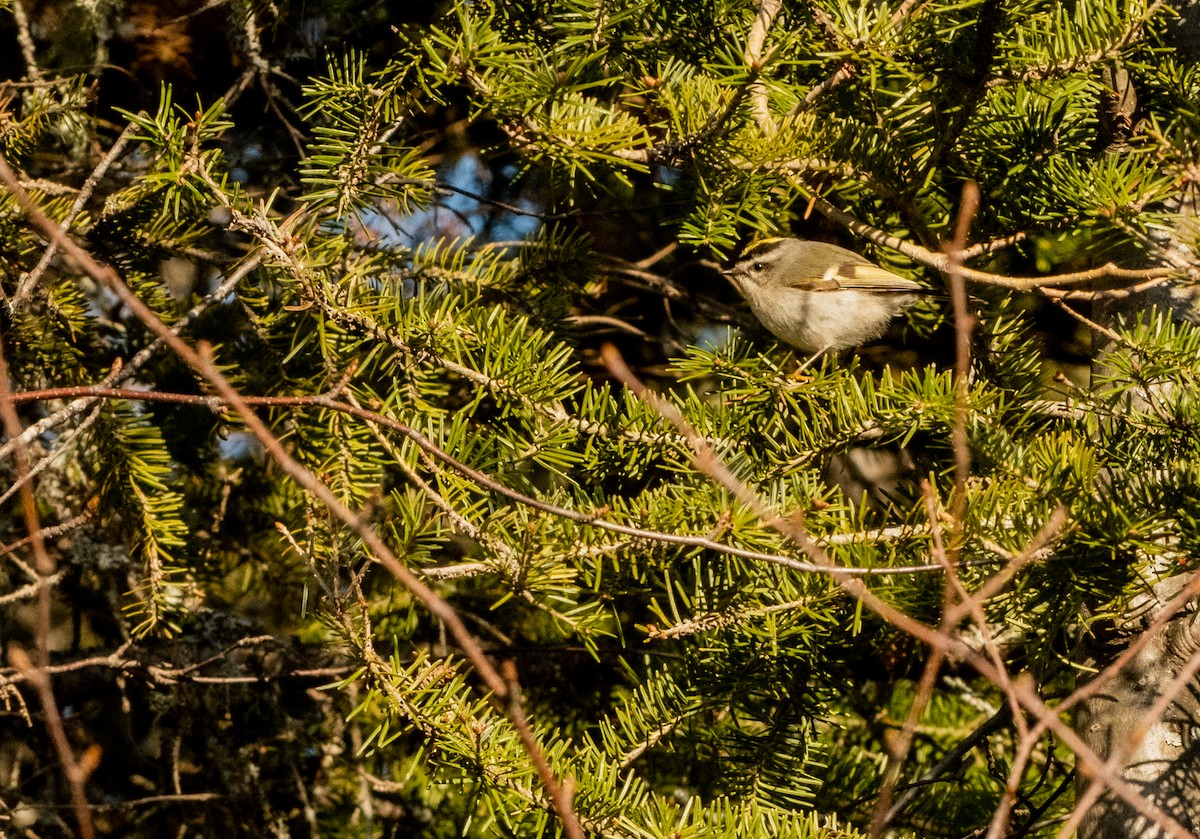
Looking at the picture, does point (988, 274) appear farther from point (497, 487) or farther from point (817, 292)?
point (497, 487)

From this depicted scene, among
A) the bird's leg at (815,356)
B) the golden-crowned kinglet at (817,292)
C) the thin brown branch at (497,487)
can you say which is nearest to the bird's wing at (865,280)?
the golden-crowned kinglet at (817,292)

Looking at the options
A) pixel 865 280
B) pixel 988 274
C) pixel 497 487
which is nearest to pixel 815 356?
pixel 988 274

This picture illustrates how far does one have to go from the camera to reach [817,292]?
9.89 ft

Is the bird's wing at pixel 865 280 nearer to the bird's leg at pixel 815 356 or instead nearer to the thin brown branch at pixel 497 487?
the bird's leg at pixel 815 356

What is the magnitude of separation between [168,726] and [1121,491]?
9.59ft

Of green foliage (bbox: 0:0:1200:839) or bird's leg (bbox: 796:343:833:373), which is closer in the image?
green foliage (bbox: 0:0:1200:839)

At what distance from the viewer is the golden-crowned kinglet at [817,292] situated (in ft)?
8.94

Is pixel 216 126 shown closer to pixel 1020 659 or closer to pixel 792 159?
pixel 792 159

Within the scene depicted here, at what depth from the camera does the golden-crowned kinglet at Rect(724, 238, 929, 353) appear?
2725 mm

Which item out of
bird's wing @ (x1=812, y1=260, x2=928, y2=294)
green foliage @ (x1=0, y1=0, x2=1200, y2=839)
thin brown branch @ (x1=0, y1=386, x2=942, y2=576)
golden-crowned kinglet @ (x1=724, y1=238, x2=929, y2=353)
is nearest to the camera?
thin brown branch @ (x1=0, y1=386, x2=942, y2=576)

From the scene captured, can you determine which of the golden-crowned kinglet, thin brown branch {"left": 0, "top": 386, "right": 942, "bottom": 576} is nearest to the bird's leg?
the golden-crowned kinglet

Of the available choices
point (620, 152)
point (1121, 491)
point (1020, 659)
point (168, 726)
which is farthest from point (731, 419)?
point (168, 726)

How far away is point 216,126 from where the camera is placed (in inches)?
76.4

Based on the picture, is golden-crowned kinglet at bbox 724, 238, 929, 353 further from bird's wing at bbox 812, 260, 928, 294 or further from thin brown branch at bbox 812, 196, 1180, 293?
thin brown branch at bbox 812, 196, 1180, 293
